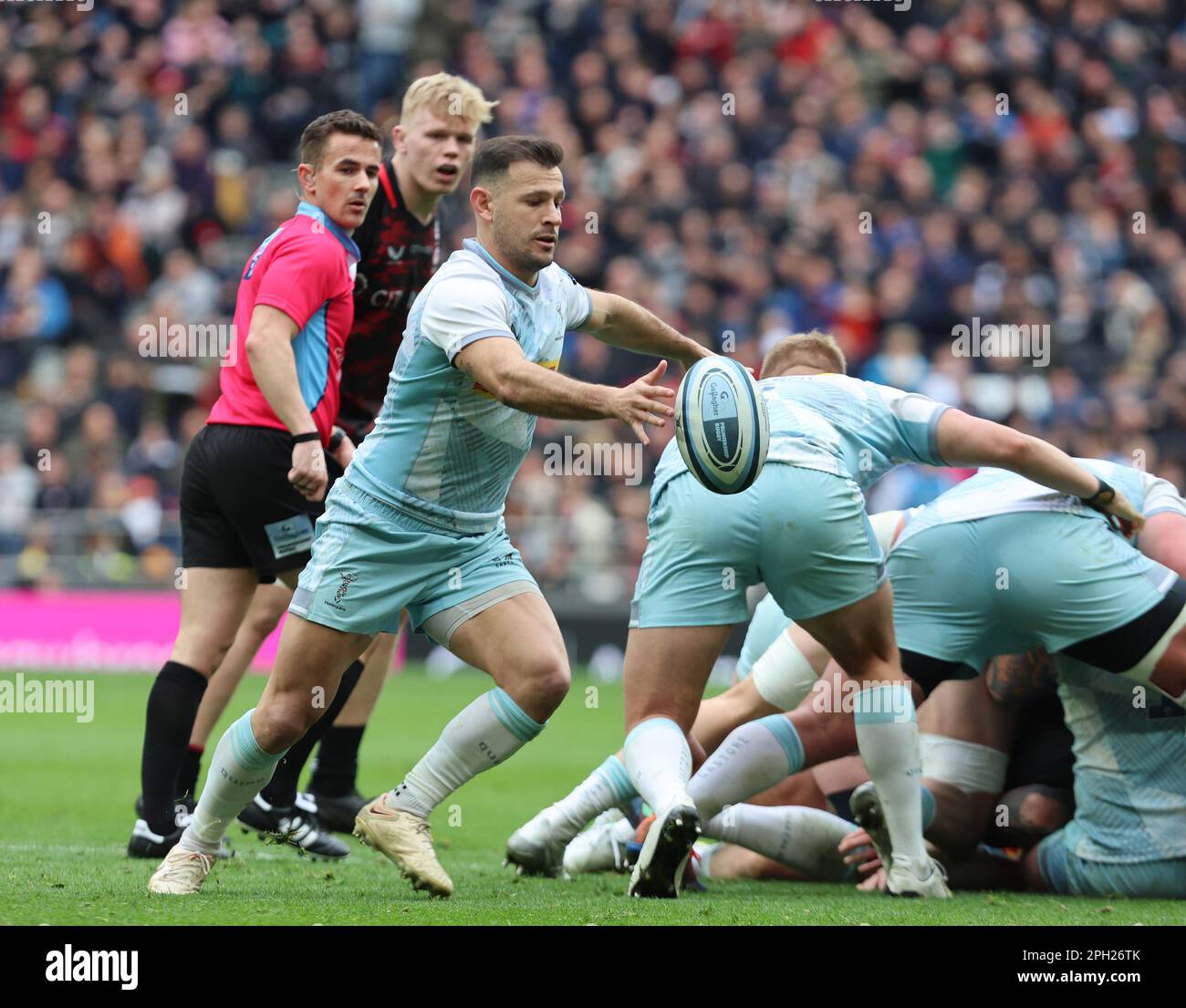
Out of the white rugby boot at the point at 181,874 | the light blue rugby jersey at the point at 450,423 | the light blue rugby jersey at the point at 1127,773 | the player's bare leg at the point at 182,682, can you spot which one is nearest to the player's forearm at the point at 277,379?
the light blue rugby jersey at the point at 450,423

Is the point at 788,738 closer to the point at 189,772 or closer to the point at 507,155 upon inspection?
the point at 507,155

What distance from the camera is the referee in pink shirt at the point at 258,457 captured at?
596 cm

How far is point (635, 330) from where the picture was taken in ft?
19.1

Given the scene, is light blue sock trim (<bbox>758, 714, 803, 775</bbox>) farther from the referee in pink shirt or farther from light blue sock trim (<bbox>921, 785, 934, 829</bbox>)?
the referee in pink shirt

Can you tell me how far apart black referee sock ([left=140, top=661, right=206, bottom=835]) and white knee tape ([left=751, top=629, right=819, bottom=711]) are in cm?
201

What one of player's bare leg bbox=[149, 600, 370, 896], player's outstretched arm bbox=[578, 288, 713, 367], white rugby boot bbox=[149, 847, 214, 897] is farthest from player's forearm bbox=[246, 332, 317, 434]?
white rugby boot bbox=[149, 847, 214, 897]

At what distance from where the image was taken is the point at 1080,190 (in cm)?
1808

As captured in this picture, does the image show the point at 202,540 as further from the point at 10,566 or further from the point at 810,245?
the point at 810,245

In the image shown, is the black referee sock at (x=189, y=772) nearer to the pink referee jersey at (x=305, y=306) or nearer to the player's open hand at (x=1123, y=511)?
the pink referee jersey at (x=305, y=306)

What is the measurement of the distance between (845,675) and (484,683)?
9.83 meters

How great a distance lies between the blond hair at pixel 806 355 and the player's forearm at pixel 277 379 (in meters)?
1.59

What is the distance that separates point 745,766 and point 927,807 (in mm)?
618
